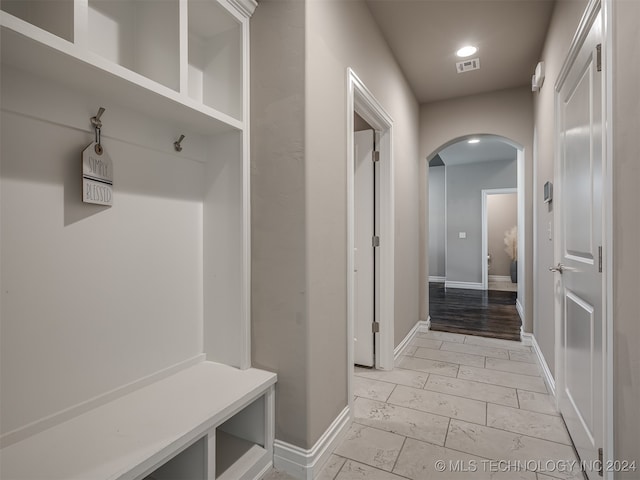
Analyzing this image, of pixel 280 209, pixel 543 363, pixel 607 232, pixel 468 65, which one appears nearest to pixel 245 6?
pixel 280 209

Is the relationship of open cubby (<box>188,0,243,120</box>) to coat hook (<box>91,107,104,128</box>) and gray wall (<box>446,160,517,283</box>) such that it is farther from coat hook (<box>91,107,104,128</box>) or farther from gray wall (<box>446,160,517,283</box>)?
gray wall (<box>446,160,517,283</box>)

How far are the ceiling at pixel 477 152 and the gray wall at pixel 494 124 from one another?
1822 millimetres

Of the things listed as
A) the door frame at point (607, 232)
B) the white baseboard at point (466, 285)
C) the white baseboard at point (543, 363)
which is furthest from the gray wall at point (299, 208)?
the white baseboard at point (466, 285)

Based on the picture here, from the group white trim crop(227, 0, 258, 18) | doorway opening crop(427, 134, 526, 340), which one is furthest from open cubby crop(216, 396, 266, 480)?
doorway opening crop(427, 134, 526, 340)

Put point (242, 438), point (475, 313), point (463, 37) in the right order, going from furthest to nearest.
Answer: point (475, 313), point (463, 37), point (242, 438)

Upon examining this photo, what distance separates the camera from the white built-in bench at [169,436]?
39.1 inches

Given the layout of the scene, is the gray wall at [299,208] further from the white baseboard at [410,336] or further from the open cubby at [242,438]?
the white baseboard at [410,336]

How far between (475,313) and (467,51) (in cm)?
341

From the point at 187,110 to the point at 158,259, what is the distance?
67cm

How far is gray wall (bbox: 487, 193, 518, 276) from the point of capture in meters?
7.85

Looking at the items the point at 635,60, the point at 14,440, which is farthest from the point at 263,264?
the point at 635,60

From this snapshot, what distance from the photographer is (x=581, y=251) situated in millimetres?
1617

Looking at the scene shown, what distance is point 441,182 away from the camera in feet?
26.0

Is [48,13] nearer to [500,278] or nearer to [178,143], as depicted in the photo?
[178,143]
